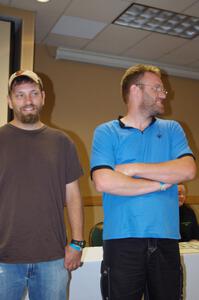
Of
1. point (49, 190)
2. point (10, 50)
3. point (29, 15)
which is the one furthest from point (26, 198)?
point (29, 15)

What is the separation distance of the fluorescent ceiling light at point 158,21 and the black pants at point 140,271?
2.89 meters

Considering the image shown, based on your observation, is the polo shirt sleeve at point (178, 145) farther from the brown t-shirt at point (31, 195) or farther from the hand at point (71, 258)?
the hand at point (71, 258)

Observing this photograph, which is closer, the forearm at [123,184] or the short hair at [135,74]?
the forearm at [123,184]

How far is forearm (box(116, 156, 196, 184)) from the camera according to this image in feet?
5.22

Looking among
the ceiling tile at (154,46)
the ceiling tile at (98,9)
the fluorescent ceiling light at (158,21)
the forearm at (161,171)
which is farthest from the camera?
the ceiling tile at (154,46)

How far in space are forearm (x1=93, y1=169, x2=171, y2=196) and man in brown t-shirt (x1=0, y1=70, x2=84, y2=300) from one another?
201 millimetres

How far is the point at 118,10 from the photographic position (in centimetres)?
371

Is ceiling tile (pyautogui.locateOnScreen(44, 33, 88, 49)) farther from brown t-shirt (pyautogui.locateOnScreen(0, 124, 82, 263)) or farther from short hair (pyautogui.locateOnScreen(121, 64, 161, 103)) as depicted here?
brown t-shirt (pyautogui.locateOnScreen(0, 124, 82, 263))

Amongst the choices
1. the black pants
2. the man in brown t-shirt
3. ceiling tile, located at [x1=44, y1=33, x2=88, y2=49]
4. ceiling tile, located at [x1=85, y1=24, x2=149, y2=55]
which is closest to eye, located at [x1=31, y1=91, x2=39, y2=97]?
the man in brown t-shirt

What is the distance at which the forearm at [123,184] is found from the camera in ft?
5.11

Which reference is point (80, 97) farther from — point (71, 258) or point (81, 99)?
point (71, 258)

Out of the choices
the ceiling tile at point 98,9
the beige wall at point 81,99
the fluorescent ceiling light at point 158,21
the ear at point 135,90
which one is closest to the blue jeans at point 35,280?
the ear at point 135,90

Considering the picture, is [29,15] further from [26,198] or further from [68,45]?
[26,198]

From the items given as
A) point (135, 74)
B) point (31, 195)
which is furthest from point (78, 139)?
point (31, 195)
